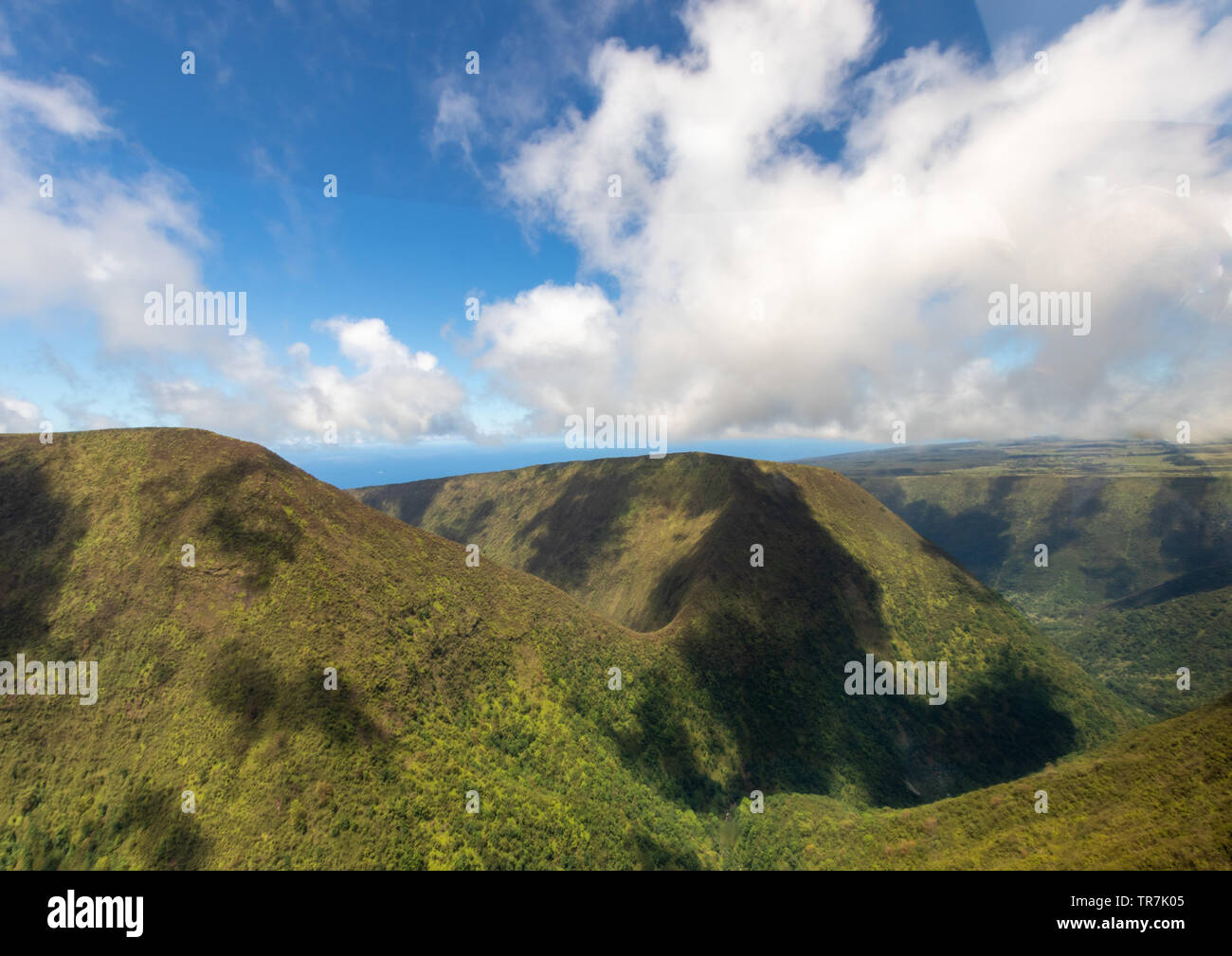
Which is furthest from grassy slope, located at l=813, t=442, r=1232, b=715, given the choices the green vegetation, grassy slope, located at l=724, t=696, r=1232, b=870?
grassy slope, located at l=724, t=696, r=1232, b=870

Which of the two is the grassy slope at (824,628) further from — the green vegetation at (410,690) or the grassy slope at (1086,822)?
the grassy slope at (1086,822)

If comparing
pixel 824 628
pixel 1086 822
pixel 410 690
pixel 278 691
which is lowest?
pixel 1086 822

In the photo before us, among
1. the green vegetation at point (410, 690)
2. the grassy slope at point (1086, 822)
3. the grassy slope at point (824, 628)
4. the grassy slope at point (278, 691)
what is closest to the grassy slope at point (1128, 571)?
the green vegetation at point (410, 690)

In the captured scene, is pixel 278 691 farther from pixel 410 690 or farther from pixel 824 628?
pixel 824 628

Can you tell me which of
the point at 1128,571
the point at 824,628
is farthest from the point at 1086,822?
the point at 1128,571
